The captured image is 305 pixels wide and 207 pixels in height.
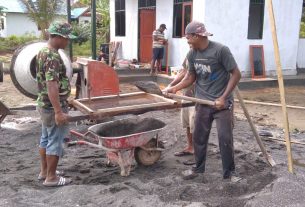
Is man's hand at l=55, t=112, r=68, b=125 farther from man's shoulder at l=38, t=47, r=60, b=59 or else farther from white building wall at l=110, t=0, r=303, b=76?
white building wall at l=110, t=0, r=303, b=76

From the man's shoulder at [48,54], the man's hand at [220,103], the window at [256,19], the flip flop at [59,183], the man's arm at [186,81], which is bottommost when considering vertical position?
the flip flop at [59,183]

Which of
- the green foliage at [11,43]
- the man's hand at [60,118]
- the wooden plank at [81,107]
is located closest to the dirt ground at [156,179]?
the man's hand at [60,118]

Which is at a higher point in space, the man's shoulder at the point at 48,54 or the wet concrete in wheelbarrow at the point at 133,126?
the man's shoulder at the point at 48,54

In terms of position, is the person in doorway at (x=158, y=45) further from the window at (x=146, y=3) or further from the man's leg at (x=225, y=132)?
the man's leg at (x=225, y=132)

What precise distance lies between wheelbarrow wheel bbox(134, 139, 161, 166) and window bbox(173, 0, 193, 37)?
8.49 m

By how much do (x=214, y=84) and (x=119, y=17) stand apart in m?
13.5

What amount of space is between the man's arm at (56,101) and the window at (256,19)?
10.2 meters

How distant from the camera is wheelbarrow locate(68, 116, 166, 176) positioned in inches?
191

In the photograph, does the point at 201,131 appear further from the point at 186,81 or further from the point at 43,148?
the point at 43,148

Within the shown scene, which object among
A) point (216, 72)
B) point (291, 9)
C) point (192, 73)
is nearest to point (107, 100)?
point (192, 73)

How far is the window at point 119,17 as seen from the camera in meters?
17.2

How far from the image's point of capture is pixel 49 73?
429 cm

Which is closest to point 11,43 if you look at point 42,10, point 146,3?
point 42,10

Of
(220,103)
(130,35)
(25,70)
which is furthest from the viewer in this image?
(130,35)
